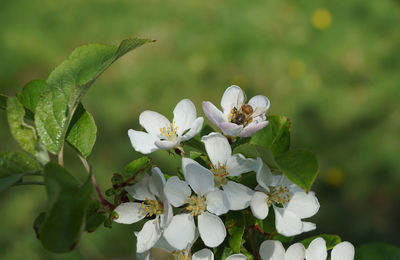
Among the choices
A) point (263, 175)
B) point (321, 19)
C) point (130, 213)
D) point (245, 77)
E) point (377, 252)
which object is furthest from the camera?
point (321, 19)

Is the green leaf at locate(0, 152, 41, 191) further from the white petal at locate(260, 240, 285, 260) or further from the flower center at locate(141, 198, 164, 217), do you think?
the white petal at locate(260, 240, 285, 260)

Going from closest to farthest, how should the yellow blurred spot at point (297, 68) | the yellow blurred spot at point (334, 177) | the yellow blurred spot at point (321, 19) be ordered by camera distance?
the yellow blurred spot at point (334, 177)
the yellow blurred spot at point (297, 68)
the yellow blurred spot at point (321, 19)

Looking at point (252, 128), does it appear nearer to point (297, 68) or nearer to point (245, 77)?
point (245, 77)

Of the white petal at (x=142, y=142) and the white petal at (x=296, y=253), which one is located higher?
the white petal at (x=142, y=142)

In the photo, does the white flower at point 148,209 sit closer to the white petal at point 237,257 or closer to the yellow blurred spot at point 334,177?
the white petal at point 237,257

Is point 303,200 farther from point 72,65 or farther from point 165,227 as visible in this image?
point 72,65

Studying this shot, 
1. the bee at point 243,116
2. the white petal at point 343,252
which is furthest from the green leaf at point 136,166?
the white petal at point 343,252

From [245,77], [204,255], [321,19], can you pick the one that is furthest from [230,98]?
[321,19]
